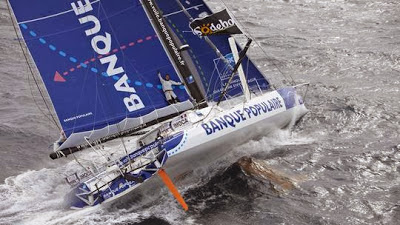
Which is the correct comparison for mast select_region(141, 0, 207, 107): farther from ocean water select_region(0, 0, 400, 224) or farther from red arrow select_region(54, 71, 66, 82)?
red arrow select_region(54, 71, 66, 82)

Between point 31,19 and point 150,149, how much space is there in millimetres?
5843

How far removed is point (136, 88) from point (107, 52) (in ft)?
5.52

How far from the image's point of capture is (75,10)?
2086cm

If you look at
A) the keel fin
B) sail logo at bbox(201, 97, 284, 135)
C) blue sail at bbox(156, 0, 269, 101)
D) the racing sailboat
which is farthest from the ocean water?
blue sail at bbox(156, 0, 269, 101)

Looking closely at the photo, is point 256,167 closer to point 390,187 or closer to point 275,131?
point 275,131

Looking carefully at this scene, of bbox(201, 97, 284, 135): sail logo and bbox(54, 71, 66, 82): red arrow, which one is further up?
bbox(54, 71, 66, 82): red arrow

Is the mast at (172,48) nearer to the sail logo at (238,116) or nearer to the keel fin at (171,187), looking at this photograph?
the sail logo at (238,116)

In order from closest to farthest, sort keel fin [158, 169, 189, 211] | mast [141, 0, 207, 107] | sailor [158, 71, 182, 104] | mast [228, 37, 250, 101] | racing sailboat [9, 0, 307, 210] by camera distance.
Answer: keel fin [158, 169, 189, 211] → racing sailboat [9, 0, 307, 210] → mast [141, 0, 207, 107] → sailor [158, 71, 182, 104] → mast [228, 37, 250, 101]

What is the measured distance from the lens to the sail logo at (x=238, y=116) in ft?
68.9

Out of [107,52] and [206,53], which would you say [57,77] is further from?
[206,53]

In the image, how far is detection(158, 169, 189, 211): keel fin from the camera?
1962 centimetres

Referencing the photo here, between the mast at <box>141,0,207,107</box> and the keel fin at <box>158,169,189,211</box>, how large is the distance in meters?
3.60

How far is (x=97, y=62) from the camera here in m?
21.4

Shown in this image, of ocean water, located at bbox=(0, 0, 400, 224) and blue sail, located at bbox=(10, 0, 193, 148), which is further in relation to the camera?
blue sail, located at bbox=(10, 0, 193, 148)
